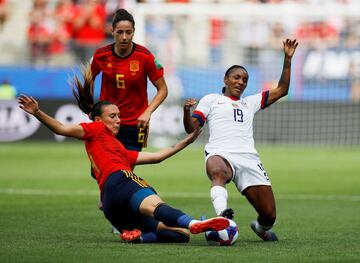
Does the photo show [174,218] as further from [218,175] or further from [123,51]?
[123,51]

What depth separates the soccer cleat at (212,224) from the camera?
8.73 meters

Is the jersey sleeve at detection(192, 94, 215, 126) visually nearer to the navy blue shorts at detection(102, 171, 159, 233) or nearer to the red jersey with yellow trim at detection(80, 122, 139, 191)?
the red jersey with yellow trim at detection(80, 122, 139, 191)

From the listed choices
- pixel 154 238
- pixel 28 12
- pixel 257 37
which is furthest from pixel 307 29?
pixel 154 238

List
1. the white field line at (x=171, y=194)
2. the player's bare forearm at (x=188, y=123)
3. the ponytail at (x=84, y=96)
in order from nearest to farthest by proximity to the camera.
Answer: the player's bare forearm at (x=188, y=123) → the ponytail at (x=84, y=96) → the white field line at (x=171, y=194)

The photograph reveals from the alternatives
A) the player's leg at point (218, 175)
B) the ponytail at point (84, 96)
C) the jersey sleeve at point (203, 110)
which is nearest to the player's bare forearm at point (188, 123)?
the jersey sleeve at point (203, 110)

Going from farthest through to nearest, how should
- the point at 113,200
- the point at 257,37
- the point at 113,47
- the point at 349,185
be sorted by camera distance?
the point at 257,37 < the point at 349,185 < the point at 113,47 < the point at 113,200

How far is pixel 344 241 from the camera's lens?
9.88 metres

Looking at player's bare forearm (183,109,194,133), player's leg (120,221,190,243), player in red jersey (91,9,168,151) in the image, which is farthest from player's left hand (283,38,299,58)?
player's leg (120,221,190,243)

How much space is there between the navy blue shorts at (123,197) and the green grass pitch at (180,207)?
262 mm

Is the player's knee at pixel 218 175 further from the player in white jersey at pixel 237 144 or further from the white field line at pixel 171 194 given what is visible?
the white field line at pixel 171 194

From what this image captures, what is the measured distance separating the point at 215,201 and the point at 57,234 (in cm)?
181

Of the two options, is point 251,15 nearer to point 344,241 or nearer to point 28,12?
point 28,12

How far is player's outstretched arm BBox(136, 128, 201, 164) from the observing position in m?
9.69

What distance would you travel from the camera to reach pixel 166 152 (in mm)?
9789
